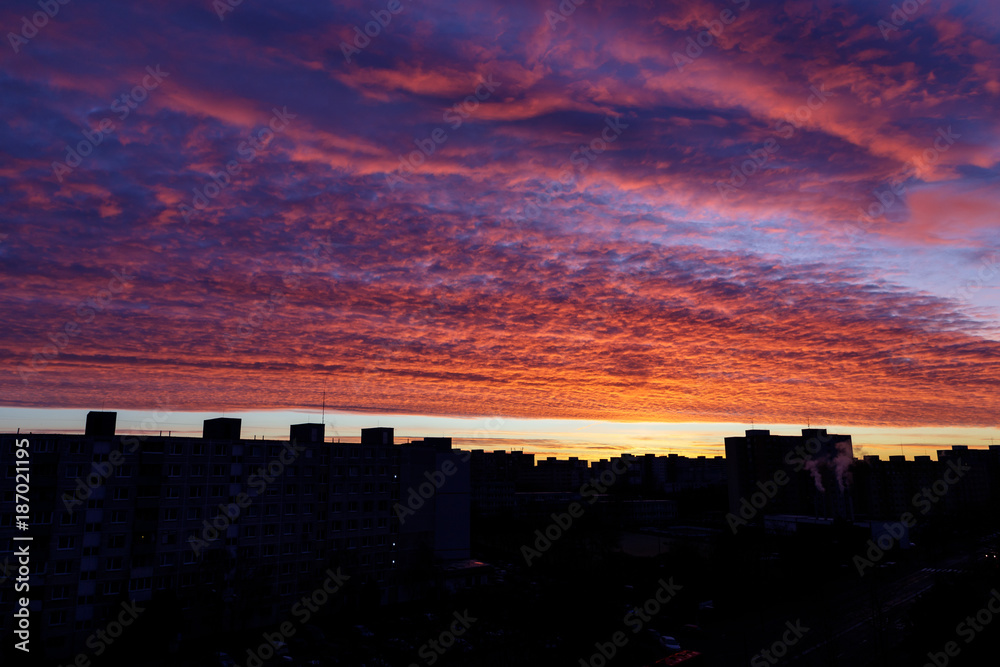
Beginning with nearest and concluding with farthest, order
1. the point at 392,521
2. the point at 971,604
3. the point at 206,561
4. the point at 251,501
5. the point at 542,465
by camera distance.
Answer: the point at 971,604 → the point at 206,561 → the point at 251,501 → the point at 392,521 → the point at 542,465

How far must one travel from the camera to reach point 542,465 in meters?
176

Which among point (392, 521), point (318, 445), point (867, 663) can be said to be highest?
point (318, 445)

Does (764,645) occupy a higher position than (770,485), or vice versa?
(770,485)

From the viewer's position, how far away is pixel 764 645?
4169cm

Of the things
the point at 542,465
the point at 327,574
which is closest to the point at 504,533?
the point at 327,574

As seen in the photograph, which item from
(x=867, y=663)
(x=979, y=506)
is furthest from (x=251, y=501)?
(x=979, y=506)

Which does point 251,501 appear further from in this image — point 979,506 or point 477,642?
point 979,506

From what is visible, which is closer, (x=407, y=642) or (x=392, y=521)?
(x=407, y=642)

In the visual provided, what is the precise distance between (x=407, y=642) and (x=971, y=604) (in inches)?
1388

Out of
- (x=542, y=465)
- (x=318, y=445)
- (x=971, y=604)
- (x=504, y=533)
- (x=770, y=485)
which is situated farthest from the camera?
(x=542, y=465)

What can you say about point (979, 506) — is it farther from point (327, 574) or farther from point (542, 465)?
point (327, 574)

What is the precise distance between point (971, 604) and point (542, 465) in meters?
145

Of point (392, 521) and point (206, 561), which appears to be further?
point (392, 521)

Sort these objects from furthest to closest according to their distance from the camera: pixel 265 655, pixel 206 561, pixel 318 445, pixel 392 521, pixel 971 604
A: pixel 392 521, pixel 318 445, pixel 206 561, pixel 265 655, pixel 971 604
